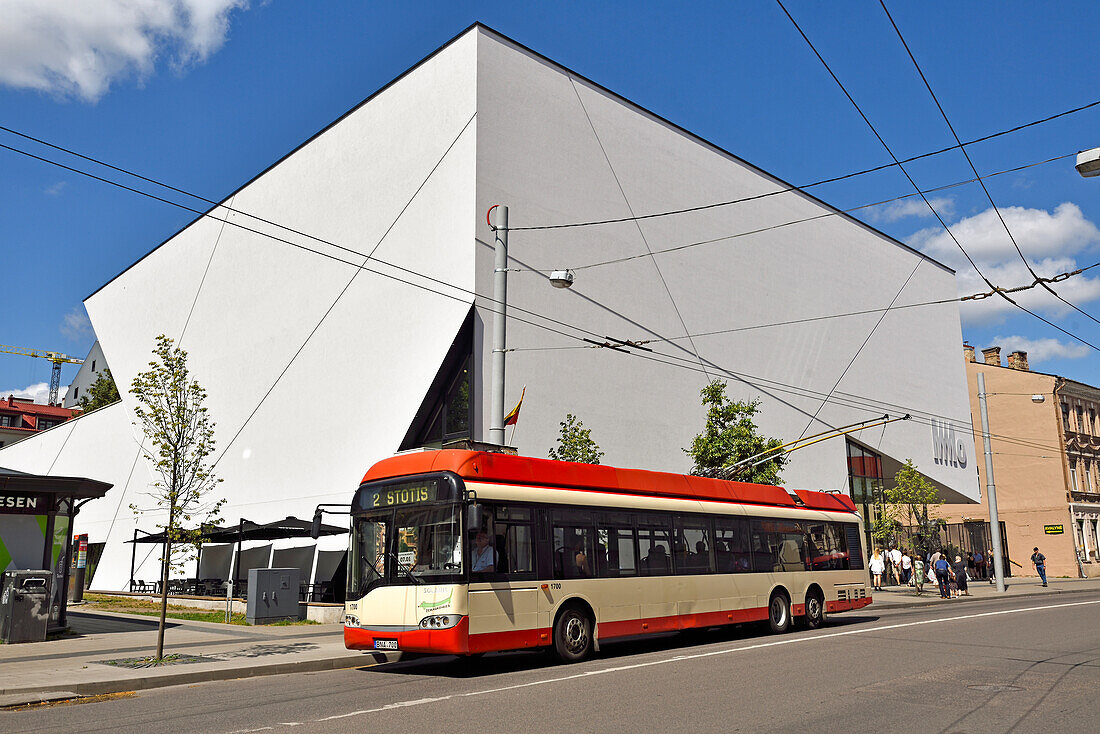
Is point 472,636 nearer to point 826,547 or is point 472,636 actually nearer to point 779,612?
point 779,612

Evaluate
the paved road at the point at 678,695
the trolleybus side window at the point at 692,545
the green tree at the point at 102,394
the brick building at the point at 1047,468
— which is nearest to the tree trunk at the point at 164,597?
the paved road at the point at 678,695

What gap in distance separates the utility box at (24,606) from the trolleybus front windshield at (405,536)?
709cm

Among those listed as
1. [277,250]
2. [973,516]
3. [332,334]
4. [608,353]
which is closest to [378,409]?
[332,334]

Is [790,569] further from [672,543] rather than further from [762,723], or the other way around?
[762,723]

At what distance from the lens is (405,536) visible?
12.4 m

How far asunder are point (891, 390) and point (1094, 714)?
39.0 metres

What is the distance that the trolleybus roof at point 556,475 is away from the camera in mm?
12500

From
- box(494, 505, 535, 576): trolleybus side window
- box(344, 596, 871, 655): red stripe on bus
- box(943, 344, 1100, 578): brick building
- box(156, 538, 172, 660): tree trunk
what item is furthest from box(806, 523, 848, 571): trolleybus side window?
box(943, 344, 1100, 578): brick building

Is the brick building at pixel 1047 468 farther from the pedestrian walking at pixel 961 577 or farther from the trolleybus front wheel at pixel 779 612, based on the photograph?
the trolleybus front wheel at pixel 779 612

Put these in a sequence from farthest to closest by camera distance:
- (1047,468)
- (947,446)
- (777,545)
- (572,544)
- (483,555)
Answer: (1047,468) < (947,446) < (777,545) < (572,544) < (483,555)

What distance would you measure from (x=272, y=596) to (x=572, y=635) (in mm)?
10227

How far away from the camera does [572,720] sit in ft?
26.3

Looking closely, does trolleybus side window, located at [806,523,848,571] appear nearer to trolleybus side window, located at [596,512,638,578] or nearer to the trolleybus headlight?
trolleybus side window, located at [596,512,638,578]

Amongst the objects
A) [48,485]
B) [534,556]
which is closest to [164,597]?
[534,556]
